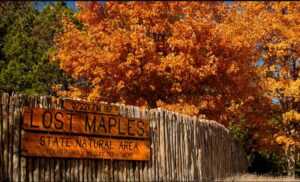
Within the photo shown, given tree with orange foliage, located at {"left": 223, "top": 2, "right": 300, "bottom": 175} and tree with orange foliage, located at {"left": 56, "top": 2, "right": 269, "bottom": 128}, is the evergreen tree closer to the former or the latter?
tree with orange foliage, located at {"left": 56, "top": 2, "right": 269, "bottom": 128}

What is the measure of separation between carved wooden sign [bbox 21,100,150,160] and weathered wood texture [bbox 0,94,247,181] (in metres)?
0.16

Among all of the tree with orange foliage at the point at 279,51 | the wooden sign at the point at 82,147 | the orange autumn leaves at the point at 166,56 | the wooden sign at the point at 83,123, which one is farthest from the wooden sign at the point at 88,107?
the tree with orange foliage at the point at 279,51

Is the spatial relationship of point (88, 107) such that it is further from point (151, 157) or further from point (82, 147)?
point (151, 157)

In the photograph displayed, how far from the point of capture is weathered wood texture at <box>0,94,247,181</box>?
10852 mm

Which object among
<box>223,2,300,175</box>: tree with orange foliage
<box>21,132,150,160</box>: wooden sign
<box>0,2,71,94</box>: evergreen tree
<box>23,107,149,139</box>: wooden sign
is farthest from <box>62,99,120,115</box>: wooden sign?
<box>0,2,71,94</box>: evergreen tree

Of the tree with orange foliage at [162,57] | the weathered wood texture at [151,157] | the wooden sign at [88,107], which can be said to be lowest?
the weathered wood texture at [151,157]

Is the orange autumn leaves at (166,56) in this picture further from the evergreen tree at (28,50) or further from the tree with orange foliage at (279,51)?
the evergreen tree at (28,50)

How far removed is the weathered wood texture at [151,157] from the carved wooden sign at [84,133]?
0.53ft

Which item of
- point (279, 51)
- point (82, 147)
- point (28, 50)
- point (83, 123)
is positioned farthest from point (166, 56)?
point (28, 50)

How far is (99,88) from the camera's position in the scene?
66.1ft

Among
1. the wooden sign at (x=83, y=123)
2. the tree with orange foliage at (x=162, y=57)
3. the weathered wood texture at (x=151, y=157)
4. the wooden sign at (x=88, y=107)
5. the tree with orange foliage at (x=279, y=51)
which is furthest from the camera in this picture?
the tree with orange foliage at (x=279, y=51)

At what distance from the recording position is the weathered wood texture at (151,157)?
1085 centimetres

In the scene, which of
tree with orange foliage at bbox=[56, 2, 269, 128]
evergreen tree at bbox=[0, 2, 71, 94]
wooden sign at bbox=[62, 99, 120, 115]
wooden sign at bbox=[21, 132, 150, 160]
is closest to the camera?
wooden sign at bbox=[21, 132, 150, 160]

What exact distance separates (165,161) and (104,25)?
8320 mm
